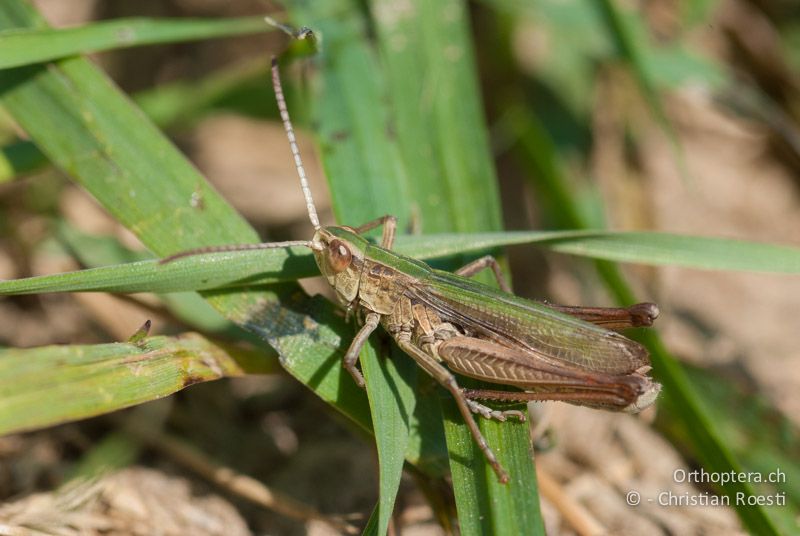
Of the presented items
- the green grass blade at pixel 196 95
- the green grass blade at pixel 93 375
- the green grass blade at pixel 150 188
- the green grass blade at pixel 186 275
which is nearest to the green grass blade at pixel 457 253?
the green grass blade at pixel 186 275

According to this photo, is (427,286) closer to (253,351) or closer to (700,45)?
(253,351)

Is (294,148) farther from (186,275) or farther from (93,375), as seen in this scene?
(93,375)

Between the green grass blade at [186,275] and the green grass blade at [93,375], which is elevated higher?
the green grass blade at [186,275]

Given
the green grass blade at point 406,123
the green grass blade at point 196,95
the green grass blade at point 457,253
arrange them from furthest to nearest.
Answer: the green grass blade at point 196,95 → the green grass blade at point 406,123 → the green grass blade at point 457,253

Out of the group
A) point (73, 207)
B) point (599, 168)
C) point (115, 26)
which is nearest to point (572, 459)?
point (599, 168)

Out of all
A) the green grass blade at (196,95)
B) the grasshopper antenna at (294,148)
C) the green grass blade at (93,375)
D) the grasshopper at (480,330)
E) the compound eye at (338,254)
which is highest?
the green grass blade at (196,95)

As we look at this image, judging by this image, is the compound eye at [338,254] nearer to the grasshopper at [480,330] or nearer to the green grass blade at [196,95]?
A: the grasshopper at [480,330]

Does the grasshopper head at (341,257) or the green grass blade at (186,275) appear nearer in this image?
the green grass blade at (186,275)
